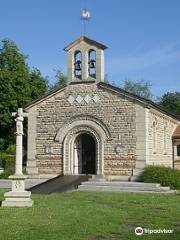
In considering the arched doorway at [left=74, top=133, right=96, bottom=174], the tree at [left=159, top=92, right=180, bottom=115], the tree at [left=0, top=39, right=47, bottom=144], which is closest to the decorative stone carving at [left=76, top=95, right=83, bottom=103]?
the arched doorway at [left=74, top=133, right=96, bottom=174]

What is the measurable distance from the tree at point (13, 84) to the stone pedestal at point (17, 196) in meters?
26.1

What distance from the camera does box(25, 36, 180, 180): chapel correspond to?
88.8 ft

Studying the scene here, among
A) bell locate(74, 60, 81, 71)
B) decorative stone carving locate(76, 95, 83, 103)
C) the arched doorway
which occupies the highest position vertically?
bell locate(74, 60, 81, 71)

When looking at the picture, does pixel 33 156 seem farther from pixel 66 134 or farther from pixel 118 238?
pixel 118 238

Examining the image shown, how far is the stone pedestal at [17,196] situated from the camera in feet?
53.0

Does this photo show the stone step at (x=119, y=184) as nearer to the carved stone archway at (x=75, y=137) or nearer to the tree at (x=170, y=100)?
the carved stone archway at (x=75, y=137)

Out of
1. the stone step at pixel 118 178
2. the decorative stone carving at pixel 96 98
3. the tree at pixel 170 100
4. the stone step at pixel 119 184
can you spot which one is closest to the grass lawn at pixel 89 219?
the stone step at pixel 119 184

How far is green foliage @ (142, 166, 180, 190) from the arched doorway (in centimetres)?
474

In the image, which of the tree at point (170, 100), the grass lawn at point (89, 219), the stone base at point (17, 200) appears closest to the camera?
the grass lawn at point (89, 219)

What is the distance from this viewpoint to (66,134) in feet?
94.0

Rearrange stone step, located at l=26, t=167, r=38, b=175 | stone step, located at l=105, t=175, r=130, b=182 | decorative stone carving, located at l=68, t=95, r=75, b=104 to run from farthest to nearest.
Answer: stone step, located at l=26, t=167, r=38, b=175
decorative stone carving, located at l=68, t=95, r=75, b=104
stone step, located at l=105, t=175, r=130, b=182

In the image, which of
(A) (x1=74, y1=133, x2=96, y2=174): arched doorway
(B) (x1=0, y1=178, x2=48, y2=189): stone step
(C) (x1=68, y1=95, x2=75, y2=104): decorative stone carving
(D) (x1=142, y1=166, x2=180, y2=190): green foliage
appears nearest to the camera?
(D) (x1=142, y1=166, x2=180, y2=190): green foliage

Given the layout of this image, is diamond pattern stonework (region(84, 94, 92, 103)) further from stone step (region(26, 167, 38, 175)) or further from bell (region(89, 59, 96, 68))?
stone step (region(26, 167, 38, 175))

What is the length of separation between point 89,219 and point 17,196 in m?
3.99
